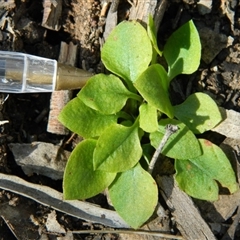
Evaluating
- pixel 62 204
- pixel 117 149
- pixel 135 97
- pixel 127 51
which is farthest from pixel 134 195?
pixel 127 51

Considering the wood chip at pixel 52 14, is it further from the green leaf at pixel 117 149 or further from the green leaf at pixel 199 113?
the green leaf at pixel 199 113

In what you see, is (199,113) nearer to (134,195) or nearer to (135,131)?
(135,131)

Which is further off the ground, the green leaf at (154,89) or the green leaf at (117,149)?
the green leaf at (154,89)

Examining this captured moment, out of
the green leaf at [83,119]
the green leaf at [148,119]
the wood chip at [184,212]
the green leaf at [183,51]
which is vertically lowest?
the wood chip at [184,212]

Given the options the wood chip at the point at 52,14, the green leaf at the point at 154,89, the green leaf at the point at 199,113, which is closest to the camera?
the green leaf at the point at 154,89

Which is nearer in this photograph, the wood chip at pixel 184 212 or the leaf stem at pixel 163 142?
the leaf stem at pixel 163 142

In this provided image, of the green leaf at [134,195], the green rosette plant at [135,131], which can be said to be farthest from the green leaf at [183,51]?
the green leaf at [134,195]

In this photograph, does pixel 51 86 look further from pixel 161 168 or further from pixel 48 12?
pixel 161 168
